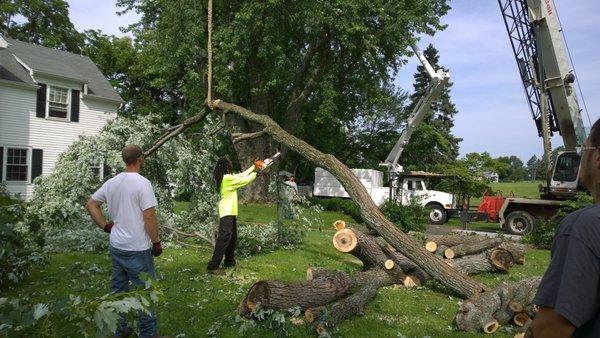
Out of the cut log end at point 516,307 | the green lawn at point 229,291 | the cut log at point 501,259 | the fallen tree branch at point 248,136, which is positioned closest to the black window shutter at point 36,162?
the green lawn at point 229,291

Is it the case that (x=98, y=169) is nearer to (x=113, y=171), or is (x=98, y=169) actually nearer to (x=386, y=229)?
(x=113, y=171)

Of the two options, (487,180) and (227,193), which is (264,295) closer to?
(227,193)

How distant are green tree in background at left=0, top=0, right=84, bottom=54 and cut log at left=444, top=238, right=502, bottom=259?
31708 millimetres

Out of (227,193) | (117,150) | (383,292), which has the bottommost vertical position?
(383,292)

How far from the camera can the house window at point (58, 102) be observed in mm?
21281

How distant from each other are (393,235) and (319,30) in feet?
51.9

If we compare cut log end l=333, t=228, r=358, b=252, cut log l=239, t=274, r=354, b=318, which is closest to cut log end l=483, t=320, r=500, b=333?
cut log l=239, t=274, r=354, b=318

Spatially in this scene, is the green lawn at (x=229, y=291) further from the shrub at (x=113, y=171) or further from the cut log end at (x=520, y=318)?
the shrub at (x=113, y=171)

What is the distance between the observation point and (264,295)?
18.3 feet

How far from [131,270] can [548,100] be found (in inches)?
588

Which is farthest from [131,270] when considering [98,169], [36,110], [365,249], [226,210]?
[36,110]

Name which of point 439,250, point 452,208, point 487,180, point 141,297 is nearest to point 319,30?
point 452,208

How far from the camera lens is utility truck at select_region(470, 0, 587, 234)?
48.2 feet

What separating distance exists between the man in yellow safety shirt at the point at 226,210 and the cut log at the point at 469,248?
403 centimetres
